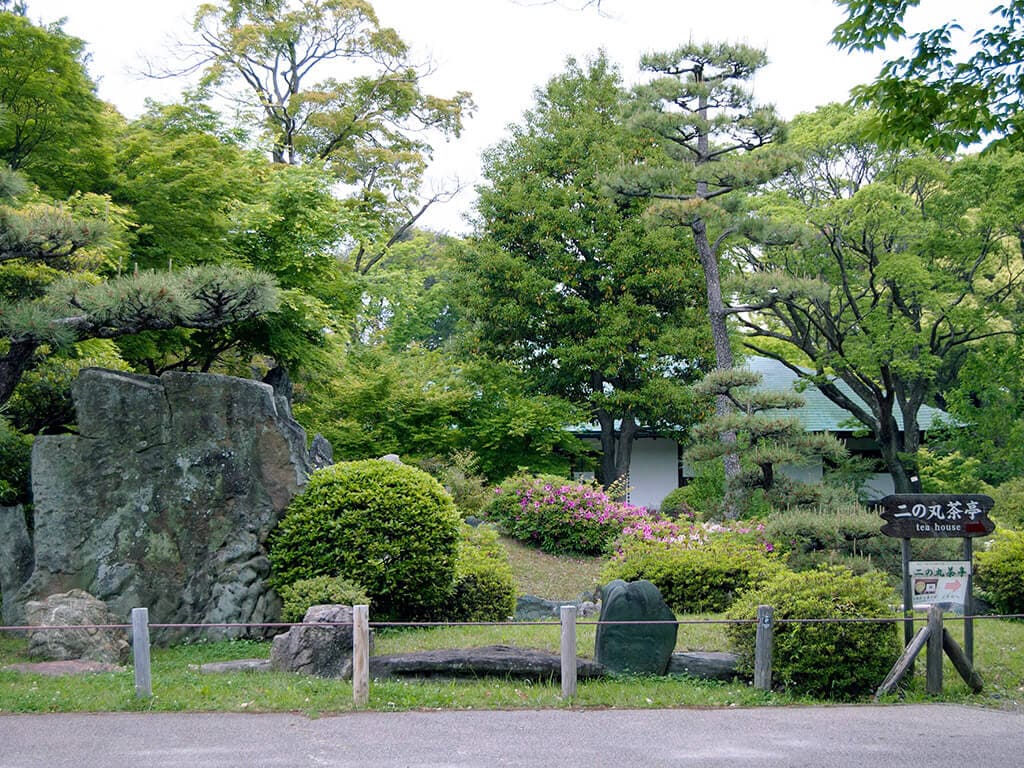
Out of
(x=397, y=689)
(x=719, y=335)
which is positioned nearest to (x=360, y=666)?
(x=397, y=689)

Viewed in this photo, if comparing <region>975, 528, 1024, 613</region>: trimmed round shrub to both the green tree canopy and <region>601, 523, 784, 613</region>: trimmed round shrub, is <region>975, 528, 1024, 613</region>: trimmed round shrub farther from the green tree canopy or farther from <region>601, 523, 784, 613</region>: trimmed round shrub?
the green tree canopy

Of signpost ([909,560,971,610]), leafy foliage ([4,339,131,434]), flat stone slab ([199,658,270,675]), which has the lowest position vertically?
flat stone slab ([199,658,270,675])

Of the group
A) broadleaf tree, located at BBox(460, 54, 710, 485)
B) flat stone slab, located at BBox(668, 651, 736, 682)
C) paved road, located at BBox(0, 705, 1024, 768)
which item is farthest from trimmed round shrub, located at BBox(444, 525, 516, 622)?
broadleaf tree, located at BBox(460, 54, 710, 485)

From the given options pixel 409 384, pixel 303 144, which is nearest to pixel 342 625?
pixel 409 384

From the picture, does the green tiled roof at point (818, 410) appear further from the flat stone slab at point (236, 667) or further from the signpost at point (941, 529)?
the flat stone slab at point (236, 667)

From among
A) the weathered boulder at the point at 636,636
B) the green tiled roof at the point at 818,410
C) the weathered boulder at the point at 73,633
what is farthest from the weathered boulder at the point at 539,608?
the green tiled roof at the point at 818,410

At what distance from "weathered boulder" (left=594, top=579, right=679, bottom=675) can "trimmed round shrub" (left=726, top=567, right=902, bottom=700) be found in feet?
2.54

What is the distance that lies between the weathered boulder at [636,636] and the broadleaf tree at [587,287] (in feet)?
53.4

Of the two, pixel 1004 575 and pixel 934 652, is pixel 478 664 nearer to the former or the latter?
pixel 934 652

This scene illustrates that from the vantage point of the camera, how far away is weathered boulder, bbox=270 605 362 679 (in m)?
9.63

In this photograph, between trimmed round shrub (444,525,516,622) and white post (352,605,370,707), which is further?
trimmed round shrub (444,525,516,622)

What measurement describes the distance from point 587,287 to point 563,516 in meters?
10.1

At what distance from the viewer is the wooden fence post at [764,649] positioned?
9.38 m

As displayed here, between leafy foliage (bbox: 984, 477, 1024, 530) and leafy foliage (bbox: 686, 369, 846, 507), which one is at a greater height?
leafy foliage (bbox: 686, 369, 846, 507)
